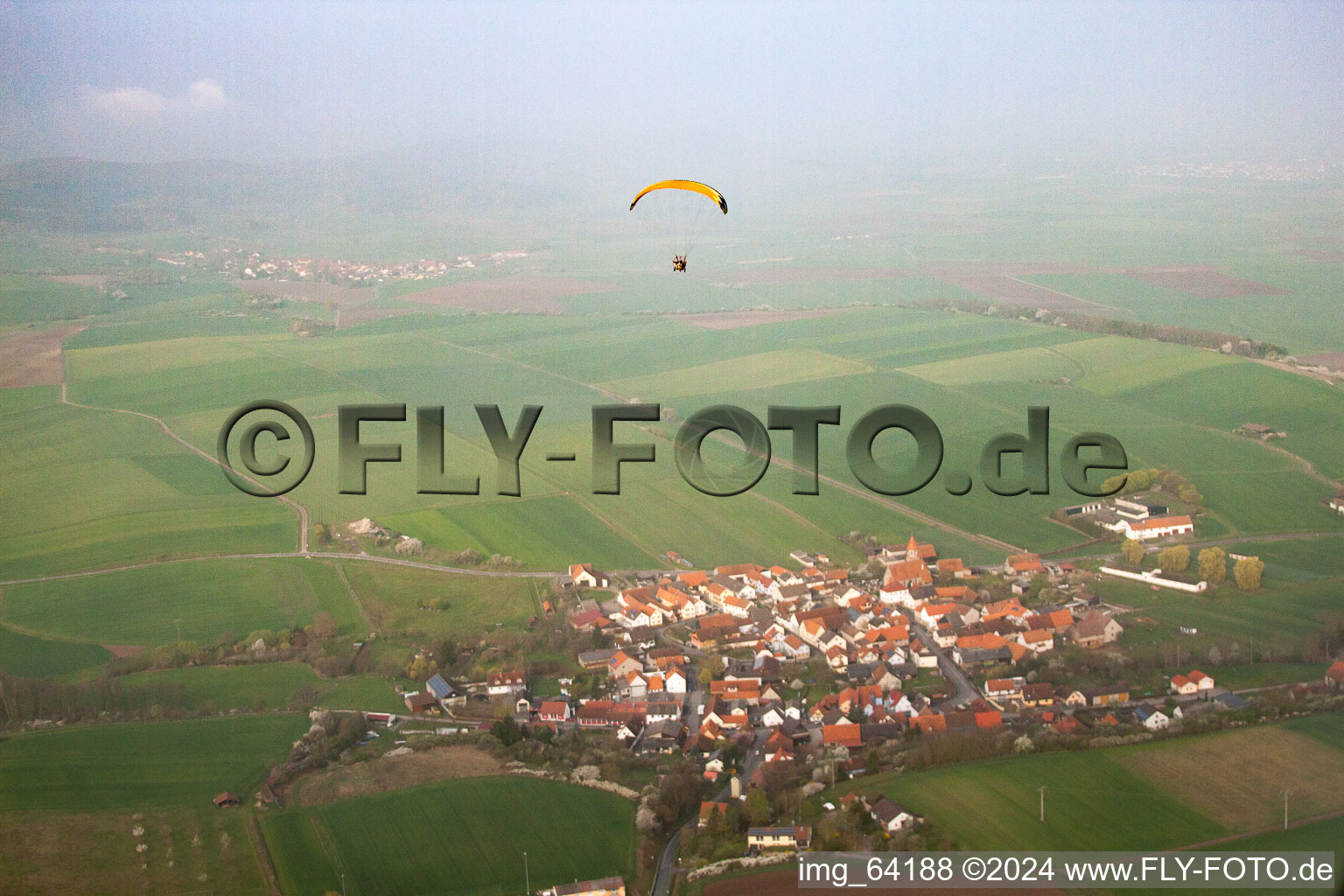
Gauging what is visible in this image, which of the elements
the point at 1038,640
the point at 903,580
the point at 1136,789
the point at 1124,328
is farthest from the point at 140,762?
the point at 1124,328

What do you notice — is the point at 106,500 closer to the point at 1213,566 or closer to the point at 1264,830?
the point at 1213,566

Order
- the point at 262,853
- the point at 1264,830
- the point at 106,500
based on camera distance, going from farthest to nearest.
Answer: the point at 106,500 → the point at 262,853 → the point at 1264,830

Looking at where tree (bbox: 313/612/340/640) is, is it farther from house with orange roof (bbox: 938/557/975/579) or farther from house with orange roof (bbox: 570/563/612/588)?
house with orange roof (bbox: 938/557/975/579)

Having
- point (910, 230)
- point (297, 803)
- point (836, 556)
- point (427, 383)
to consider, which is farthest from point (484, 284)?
point (297, 803)

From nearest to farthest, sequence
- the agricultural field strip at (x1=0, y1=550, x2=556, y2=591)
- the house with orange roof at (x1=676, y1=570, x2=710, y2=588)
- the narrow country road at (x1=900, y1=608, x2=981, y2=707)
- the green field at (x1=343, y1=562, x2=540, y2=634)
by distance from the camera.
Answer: the narrow country road at (x1=900, y1=608, x2=981, y2=707) < the green field at (x1=343, y1=562, x2=540, y2=634) < the house with orange roof at (x1=676, y1=570, x2=710, y2=588) < the agricultural field strip at (x1=0, y1=550, x2=556, y2=591)

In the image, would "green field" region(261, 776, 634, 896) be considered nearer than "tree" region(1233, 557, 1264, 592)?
Yes

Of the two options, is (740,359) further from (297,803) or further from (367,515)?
(297,803)

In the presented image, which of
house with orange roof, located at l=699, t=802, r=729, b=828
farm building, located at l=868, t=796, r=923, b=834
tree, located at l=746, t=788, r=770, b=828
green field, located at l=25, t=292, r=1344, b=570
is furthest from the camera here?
green field, located at l=25, t=292, r=1344, b=570

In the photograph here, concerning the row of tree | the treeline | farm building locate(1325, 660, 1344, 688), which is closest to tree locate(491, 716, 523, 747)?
farm building locate(1325, 660, 1344, 688)
